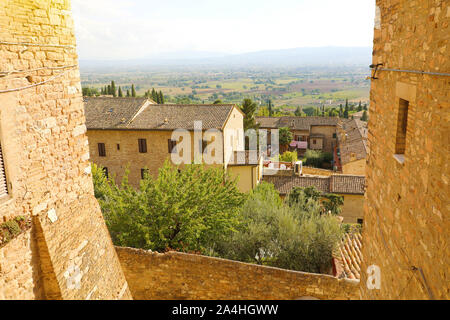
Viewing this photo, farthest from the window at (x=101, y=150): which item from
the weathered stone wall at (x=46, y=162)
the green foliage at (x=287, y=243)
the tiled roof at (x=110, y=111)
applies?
the weathered stone wall at (x=46, y=162)

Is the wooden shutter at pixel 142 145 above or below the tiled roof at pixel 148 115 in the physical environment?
below

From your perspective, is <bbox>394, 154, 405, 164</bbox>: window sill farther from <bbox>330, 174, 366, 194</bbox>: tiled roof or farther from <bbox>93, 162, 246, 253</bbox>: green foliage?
<bbox>330, 174, 366, 194</bbox>: tiled roof

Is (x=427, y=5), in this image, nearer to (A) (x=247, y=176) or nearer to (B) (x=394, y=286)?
(B) (x=394, y=286)

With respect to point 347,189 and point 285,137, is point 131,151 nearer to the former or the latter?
point 347,189

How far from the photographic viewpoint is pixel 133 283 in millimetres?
A: 9266

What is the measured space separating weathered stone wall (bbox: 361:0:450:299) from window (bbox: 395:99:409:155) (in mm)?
52

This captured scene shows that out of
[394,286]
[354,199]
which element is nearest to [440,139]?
[394,286]

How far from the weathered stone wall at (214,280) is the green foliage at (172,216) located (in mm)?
1050

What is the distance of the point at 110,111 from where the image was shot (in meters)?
24.9

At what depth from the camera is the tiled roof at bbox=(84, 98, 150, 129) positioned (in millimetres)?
23406

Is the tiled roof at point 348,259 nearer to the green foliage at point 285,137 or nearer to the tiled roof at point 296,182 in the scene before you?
the tiled roof at point 296,182

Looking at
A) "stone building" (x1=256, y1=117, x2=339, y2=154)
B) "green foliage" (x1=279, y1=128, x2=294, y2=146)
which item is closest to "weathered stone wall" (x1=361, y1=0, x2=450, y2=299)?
"green foliage" (x1=279, y1=128, x2=294, y2=146)

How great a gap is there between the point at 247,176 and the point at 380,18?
695 inches

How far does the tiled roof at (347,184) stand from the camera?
22719mm
